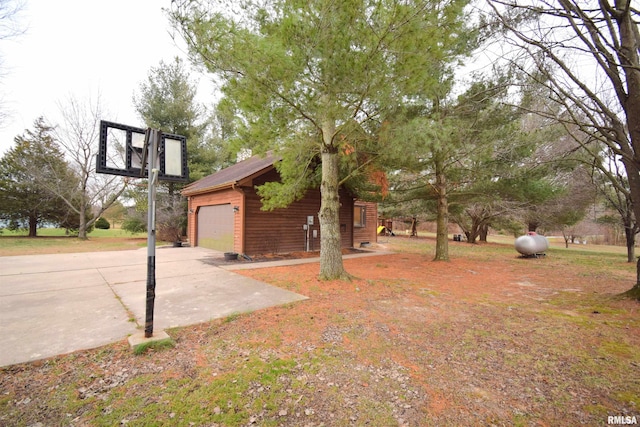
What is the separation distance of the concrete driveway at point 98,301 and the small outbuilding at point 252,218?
8.53 feet

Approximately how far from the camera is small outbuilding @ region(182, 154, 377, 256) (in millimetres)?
9898

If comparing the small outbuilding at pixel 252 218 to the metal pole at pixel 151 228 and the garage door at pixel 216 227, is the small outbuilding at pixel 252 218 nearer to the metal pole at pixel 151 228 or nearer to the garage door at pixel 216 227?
the garage door at pixel 216 227

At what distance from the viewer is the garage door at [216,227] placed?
1070cm

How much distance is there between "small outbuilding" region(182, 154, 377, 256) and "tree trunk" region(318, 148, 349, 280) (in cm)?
289

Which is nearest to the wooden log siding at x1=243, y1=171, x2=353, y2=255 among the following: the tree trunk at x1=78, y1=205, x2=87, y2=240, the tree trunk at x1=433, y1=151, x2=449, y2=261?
the tree trunk at x1=433, y1=151, x2=449, y2=261

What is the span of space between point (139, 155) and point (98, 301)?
295 centimetres

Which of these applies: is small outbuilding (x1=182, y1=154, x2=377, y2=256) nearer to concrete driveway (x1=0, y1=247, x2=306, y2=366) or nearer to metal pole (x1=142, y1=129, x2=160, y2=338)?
concrete driveway (x1=0, y1=247, x2=306, y2=366)

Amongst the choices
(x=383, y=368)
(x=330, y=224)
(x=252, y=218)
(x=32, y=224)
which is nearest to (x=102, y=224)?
(x=32, y=224)

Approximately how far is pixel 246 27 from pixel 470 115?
6392 mm

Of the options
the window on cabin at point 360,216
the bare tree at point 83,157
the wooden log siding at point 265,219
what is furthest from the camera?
the bare tree at point 83,157

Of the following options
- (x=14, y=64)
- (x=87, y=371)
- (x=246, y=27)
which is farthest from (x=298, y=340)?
(x=14, y=64)

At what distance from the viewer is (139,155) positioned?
3201 mm

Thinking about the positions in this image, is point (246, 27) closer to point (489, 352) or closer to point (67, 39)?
point (489, 352)

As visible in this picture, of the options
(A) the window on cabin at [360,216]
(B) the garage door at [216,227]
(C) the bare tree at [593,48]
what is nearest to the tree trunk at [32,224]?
(B) the garage door at [216,227]
